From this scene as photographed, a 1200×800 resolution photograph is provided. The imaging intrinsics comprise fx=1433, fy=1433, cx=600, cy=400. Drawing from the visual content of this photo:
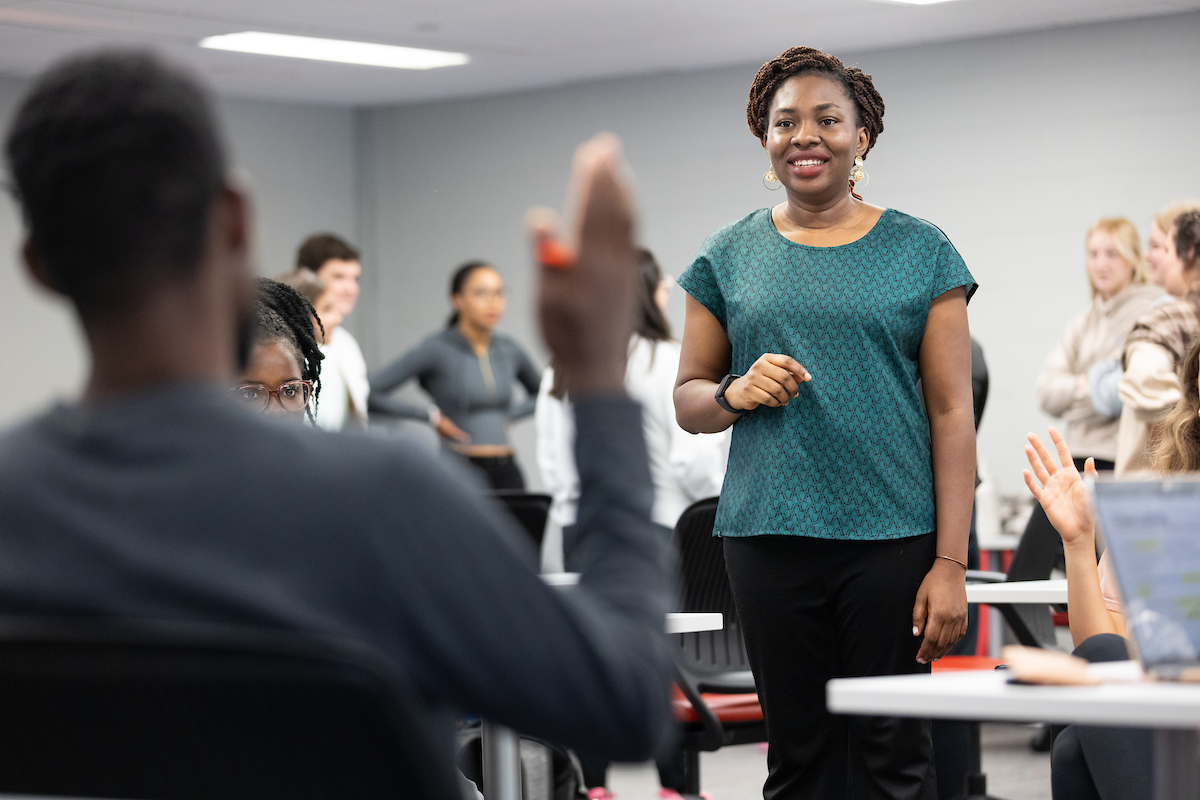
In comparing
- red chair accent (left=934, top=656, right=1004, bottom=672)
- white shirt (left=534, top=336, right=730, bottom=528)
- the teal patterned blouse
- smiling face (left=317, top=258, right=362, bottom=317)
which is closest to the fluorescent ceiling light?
smiling face (left=317, top=258, right=362, bottom=317)

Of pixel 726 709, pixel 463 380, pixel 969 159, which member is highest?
pixel 969 159

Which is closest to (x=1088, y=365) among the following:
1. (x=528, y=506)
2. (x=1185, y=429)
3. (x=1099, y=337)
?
(x=1099, y=337)

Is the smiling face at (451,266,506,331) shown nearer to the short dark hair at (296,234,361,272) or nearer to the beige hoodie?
the short dark hair at (296,234,361,272)

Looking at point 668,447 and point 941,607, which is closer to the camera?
point 941,607

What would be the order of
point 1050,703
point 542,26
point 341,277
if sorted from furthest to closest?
point 542,26 → point 341,277 → point 1050,703

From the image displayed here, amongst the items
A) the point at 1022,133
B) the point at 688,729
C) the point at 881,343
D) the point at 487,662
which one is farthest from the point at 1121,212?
the point at 487,662

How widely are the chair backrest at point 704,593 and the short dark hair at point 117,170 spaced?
7.74ft

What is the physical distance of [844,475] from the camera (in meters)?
2.10

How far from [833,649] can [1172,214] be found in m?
3.10

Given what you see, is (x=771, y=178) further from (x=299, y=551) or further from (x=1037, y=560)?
(x=299, y=551)

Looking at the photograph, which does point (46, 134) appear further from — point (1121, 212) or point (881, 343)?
point (1121, 212)

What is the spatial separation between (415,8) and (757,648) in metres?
4.75

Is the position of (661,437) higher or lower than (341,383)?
lower

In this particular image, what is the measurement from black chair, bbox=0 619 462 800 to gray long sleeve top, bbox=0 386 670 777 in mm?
22
